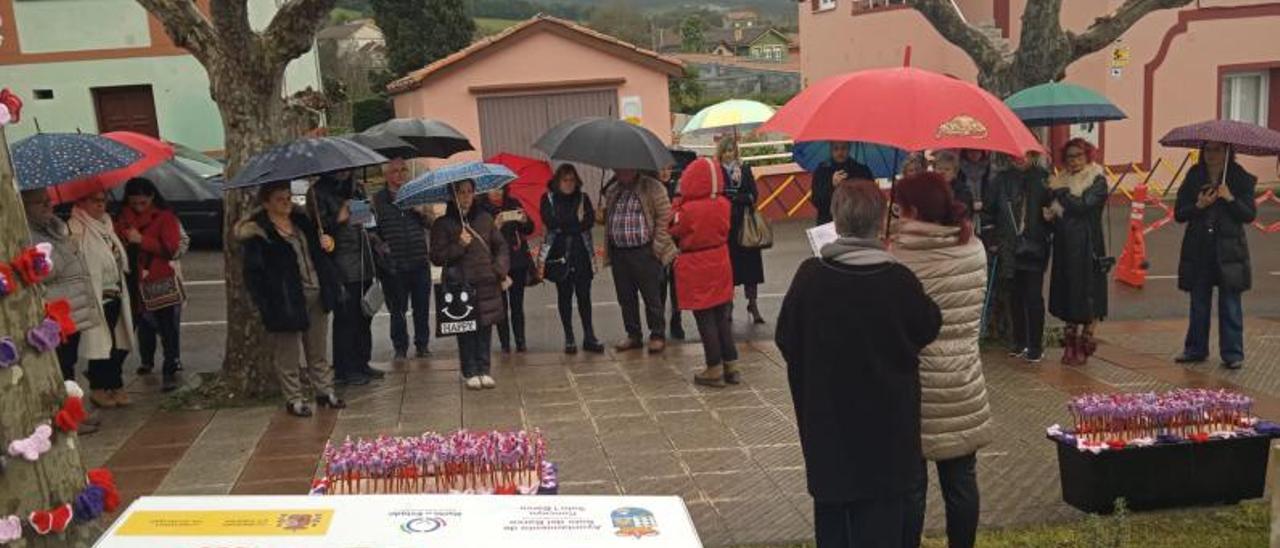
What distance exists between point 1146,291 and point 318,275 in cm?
883

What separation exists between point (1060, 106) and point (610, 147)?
3229 mm

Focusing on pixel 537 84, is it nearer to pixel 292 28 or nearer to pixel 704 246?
pixel 292 28

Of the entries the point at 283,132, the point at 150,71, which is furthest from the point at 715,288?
the point at 150,71

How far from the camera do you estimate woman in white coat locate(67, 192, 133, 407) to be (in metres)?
6.77

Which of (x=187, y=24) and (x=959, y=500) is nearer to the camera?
(x=959, y=500)

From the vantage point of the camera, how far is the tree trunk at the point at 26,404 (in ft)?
9.37

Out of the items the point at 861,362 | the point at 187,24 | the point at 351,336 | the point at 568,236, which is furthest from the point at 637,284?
the point at 861,362

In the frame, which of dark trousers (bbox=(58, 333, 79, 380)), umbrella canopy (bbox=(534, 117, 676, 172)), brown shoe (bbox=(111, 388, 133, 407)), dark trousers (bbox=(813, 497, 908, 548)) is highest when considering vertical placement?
umbrella canopy (bbox=(534, 117, 676, 172))

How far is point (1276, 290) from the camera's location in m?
11.0

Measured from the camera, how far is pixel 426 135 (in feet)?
29.7

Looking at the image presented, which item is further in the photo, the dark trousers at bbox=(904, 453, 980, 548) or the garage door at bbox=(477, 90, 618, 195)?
the garage door at bbox=(477, 90, 618, 195)

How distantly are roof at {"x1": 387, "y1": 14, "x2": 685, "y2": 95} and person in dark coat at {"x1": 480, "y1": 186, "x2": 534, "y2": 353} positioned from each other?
10.6 meters

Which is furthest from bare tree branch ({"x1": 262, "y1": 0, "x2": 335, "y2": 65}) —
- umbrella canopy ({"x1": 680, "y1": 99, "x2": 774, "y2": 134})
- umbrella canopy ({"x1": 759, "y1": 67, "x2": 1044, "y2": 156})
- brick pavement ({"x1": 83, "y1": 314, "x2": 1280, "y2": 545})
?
umbrella canopy ({"x1": 680, "y1": 99, "x2": 774, "y2": 134})

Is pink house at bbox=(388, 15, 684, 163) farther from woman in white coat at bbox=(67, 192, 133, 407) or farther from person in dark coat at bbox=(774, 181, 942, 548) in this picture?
person in dark coat at bbox=(774, 181, 942, 548)
